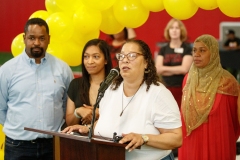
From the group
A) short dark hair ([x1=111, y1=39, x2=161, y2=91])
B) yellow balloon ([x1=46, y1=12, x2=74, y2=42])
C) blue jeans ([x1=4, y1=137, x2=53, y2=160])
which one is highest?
yellow balloon ([x1=46, y1=12, x2=74, y2=42])

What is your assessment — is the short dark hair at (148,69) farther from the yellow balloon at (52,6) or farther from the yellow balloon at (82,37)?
the yellow balloon at (52,6)

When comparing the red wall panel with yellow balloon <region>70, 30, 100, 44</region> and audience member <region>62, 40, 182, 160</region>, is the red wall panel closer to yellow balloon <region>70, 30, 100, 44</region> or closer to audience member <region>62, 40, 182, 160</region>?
yellow balloon <region>70, 30, 100, 44</region>

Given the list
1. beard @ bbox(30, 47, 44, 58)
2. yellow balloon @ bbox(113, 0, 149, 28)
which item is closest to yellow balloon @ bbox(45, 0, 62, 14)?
yellow balloon @ bbox(113, 0, 149, 28)

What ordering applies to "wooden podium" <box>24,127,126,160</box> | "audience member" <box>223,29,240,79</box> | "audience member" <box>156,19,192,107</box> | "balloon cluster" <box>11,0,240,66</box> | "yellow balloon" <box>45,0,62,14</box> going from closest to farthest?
"wooden podium" <box>24,127,126,160</box> → "balloon cluster" <box>11,0,240,66</box> → "yellow balloon" <box>45,0,62,14</box> → "audience member" <box>156,19,192,107</box> → "audience member" <box>223,29,240,79</box>

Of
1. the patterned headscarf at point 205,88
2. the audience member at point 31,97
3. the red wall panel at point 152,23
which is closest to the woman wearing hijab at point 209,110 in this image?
the patterned headscarf at point 205,88

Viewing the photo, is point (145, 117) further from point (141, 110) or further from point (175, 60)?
point (175, 60)

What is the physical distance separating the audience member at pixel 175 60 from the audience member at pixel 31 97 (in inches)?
105

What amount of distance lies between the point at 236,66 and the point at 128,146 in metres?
8.07

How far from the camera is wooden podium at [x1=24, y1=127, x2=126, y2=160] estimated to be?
2.80 metres

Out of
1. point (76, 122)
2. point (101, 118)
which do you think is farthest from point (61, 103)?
point (101, 118)

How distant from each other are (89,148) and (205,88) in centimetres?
190

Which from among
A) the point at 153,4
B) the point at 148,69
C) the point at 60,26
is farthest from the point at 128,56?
the point at 60,26

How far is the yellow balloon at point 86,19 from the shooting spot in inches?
174

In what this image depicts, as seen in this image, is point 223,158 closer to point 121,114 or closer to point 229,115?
point 229,115
